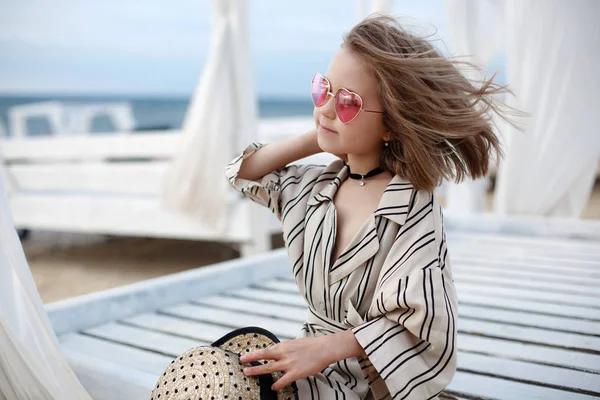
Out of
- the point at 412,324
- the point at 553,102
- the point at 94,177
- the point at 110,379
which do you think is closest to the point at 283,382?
the point at 412,324

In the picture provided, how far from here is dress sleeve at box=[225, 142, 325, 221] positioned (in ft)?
3.70

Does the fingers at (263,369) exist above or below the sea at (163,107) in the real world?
above

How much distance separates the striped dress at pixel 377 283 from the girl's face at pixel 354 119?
0.08m

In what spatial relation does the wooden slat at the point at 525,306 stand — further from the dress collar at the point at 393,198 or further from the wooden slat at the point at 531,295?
the dress collar at the point at 393,198

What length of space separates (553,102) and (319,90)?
2.13 m

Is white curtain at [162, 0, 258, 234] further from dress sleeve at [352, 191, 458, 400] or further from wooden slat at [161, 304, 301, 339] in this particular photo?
dress sleeve at [352, 191, 458, 400]

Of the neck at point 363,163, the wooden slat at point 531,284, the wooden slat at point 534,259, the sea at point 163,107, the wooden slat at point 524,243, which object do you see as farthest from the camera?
the sea at point 163,107

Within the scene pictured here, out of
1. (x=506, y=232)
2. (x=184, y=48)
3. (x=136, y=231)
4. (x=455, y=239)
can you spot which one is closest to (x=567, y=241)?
(x=506, y=232)

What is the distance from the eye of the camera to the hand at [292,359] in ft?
2.88

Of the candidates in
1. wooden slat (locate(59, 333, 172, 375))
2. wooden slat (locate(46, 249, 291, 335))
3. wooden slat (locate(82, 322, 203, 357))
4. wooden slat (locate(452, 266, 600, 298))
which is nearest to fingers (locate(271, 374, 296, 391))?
wooden slat (locate(59, 333, 172, 375))

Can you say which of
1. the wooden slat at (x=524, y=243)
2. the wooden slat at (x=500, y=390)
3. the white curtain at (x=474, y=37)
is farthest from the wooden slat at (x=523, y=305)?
the white curtain at (x=474, y=37)

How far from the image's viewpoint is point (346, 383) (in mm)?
992

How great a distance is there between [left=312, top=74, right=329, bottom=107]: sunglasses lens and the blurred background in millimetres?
189

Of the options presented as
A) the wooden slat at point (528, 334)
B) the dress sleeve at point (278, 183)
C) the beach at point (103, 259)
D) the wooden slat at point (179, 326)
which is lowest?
the beach at point (103, 259)
